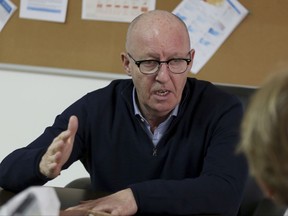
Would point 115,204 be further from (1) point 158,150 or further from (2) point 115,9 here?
(2) point 115,9

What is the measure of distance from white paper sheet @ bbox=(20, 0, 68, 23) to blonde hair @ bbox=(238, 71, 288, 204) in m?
1.94

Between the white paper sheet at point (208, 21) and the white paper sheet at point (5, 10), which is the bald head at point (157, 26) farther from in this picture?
the white paper sheet at point (5, 10)

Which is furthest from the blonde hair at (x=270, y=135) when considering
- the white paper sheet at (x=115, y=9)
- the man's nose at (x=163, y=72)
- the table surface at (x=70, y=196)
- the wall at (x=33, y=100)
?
the wall at (x=33, y=100)

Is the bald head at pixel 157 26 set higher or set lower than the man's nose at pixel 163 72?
higher

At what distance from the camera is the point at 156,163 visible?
1.59 m

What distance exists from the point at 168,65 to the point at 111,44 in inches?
40.9

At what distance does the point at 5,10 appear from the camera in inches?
102

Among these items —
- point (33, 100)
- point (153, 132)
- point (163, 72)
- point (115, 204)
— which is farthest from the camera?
point (33, 100)

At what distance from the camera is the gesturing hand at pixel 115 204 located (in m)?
1.21

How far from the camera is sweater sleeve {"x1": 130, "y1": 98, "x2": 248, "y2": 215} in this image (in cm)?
129

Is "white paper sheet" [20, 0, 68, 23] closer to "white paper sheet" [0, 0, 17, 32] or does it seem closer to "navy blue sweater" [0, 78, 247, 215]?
"white paper sheet" [0, 0, 17, 32]

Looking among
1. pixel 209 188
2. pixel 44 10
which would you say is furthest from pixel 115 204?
pixel 44 10

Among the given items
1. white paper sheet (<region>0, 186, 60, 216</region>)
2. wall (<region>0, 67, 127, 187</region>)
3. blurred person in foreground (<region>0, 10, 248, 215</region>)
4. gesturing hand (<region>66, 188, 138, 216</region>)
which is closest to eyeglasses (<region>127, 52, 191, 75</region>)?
blurred person in foreground (<region>0, 10, 248, 215</region>)

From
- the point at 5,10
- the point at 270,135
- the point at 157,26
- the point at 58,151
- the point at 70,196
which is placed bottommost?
the point at 70,196
